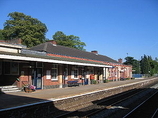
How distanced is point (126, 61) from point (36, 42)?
59.9 m

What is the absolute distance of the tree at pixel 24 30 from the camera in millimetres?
41309

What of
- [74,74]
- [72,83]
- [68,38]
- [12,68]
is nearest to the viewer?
[12,68]

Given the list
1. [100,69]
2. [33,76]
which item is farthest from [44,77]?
[100,69]

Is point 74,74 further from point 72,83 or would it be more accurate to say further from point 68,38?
point 68,38

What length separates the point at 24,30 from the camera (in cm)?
4216

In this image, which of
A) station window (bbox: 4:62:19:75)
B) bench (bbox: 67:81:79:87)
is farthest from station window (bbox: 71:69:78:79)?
station window (bbox: 4:62:19:75)

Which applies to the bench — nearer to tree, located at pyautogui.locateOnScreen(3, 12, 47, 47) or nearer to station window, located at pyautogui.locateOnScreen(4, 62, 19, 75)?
station window, located at pyautogui.locateOnScreen(4, 62, 19, 75)

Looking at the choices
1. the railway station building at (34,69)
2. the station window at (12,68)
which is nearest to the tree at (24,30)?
the railway station building at (34,69)

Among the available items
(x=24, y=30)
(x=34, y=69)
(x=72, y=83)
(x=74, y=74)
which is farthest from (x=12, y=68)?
(x=24, y=30)

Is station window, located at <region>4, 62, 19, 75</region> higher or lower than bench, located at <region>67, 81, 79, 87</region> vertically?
higher

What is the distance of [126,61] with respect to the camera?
8988cm

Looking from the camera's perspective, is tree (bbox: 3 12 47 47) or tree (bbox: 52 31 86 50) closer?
tree (bbox: 3 12 47 47)

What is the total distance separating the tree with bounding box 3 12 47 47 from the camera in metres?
41.3

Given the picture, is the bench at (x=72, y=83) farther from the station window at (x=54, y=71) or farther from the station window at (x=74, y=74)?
the station window at (x=54, y=71)
